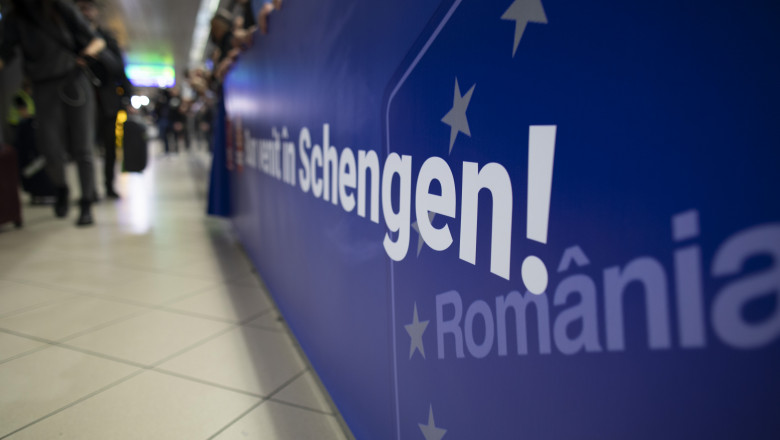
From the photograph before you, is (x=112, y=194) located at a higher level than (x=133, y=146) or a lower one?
lower

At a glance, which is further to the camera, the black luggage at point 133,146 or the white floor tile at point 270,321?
the black luggage at point 133,146

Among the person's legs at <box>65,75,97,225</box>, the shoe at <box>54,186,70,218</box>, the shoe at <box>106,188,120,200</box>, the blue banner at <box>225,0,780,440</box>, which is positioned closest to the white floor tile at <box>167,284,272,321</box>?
the blue banner at <box>225,0,780,440</box>

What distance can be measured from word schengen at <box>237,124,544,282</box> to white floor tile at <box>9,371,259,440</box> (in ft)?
1.80

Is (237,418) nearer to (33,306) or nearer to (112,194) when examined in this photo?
(33,306)

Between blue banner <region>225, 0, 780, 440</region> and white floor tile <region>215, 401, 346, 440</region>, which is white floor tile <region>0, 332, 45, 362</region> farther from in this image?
blue banner <region>225, 0, 780, 440</region>

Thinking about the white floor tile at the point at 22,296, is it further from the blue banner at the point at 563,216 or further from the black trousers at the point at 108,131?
the black trousers at the point at 108,131

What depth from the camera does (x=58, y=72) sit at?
2.94m

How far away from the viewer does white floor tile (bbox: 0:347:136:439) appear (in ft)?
3.74

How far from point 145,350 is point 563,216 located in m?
1.41

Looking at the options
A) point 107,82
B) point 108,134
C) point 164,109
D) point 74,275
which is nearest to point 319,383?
point 74,275

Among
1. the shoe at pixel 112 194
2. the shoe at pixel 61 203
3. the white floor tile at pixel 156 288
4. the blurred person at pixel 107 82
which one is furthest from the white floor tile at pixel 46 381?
the shoe at pixel 112 194

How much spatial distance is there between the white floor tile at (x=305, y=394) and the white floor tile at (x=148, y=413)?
76 millimetres

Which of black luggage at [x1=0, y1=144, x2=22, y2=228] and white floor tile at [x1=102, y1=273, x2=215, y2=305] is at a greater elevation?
black luggage at [x1=0, y1=144, x2=22, y2=228]

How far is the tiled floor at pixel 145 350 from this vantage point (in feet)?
3.62
